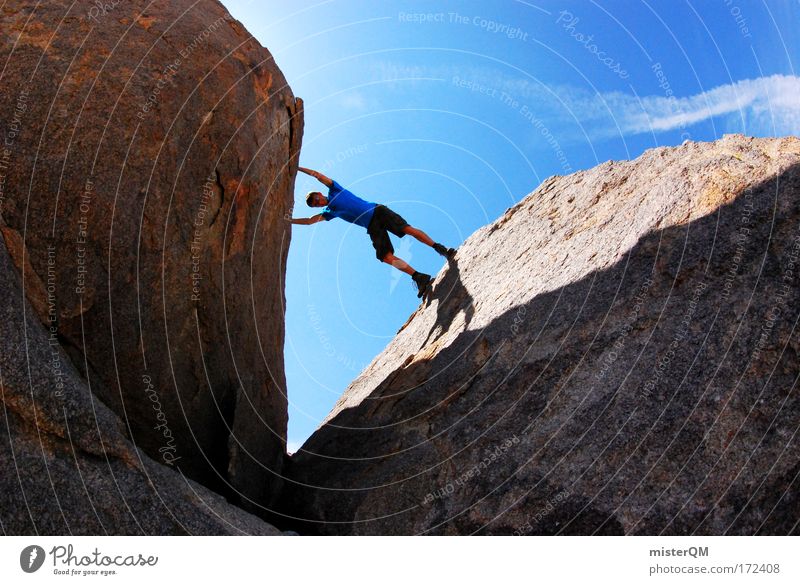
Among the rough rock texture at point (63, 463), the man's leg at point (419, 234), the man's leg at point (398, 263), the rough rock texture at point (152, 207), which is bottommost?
the rough rock texture at point (63, 463)

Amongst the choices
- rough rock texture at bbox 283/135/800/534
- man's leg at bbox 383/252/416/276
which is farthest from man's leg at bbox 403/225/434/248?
rough rock texture at bbox 283/135/800/534

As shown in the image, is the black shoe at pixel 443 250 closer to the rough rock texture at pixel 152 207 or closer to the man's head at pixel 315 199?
the man's head at pixel 315 199

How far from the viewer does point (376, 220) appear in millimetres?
15805

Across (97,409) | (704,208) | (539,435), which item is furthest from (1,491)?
(704,208)

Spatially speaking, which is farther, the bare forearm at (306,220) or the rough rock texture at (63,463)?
the bare forearm at (306,220)

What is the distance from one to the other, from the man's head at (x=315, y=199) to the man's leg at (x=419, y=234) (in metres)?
1.93

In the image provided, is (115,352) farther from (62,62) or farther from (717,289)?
(717,289)

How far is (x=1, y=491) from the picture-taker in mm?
6262

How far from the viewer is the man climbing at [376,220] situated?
1546 centimetres

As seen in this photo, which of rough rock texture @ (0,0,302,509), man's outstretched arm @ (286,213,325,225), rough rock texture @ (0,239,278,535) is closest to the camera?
rough rock texture @ (0,239,278,535)

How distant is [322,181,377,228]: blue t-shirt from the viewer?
50.9ft

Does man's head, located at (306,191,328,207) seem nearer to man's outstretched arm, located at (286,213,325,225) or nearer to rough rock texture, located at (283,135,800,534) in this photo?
man's outstretched arm, located at (286,213,325,225)

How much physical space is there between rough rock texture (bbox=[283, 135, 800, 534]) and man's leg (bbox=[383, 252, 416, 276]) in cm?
412

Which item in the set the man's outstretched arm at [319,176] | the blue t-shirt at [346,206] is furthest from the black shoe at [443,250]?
the man's outstretched arm at [319,176]
